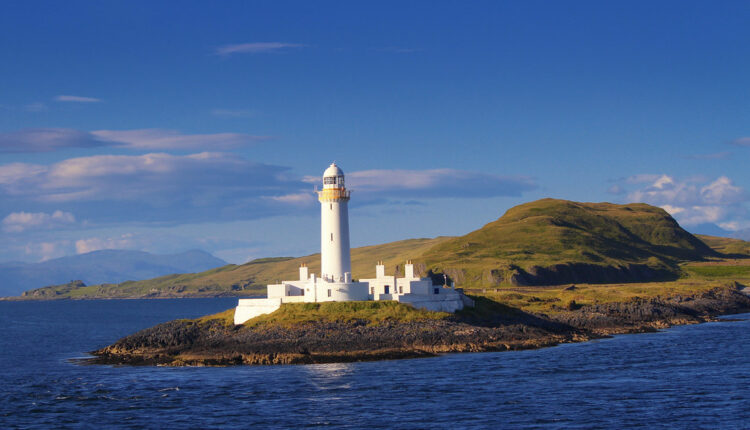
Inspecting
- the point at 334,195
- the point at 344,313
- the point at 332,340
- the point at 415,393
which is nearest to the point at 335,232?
the point at 334,195

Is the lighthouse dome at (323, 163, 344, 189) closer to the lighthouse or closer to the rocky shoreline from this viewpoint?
the lighthouse

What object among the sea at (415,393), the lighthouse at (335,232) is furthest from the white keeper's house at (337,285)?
the sea at (415,393)

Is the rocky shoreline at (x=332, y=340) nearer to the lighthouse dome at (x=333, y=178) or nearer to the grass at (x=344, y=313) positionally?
the grass at (x=344, y=313)

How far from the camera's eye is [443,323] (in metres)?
85.8

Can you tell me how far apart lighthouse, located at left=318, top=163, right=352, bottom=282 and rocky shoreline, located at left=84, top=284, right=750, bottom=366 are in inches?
390

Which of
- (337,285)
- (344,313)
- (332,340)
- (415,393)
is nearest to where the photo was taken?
(415,393)

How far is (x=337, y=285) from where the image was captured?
89.4 metres

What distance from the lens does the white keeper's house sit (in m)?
89.6

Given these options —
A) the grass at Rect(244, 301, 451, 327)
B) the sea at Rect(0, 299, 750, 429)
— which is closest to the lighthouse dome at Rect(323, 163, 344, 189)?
the grass at Rect(244, 301, 451, 327)

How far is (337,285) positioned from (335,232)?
6.33 meters

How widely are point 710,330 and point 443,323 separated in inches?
1680

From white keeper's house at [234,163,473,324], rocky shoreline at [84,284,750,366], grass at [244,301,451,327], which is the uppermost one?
white keeper's house at [234,163,473,324]

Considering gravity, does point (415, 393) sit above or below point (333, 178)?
below

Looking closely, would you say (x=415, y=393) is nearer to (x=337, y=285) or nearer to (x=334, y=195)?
(x=337, y=285)
